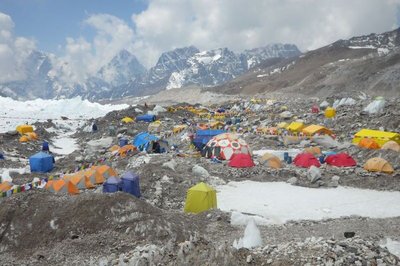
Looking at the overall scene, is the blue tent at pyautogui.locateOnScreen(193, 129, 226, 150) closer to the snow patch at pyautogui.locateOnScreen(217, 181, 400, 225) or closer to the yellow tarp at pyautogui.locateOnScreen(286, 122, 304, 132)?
the yellow tarp at pyautogui.locateOnScreen(286, 122, 304, 132)

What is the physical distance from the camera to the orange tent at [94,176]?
17500mm

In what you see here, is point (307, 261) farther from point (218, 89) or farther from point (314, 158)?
point (218, 89)

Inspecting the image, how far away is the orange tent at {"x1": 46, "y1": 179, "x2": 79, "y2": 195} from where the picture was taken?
637 inches

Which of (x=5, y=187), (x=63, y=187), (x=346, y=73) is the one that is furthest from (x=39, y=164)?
(x=346, y=73)

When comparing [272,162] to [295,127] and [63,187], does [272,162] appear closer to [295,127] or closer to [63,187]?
[63,187]

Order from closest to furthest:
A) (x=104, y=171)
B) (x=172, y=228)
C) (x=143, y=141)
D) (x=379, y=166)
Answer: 1. (x=172, y=228)
2. (x=104, y=171)
3. (x=379, y=166)
4. (x=143, y=141)

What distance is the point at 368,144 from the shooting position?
23844mm

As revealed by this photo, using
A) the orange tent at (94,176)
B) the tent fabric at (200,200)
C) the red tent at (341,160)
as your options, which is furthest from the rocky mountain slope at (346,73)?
the tent fabric at (200,200)

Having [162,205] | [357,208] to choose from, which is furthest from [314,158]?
[162,205]

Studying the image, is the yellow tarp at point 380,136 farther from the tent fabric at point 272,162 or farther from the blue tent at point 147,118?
the blue tent at point 147,118

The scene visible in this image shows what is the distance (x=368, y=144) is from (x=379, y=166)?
5.73m

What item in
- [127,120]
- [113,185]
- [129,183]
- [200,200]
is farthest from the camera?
[127,120]

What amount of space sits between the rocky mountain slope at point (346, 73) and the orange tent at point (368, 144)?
151 ft

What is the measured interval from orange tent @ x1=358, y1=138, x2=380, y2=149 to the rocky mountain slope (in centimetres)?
4596
